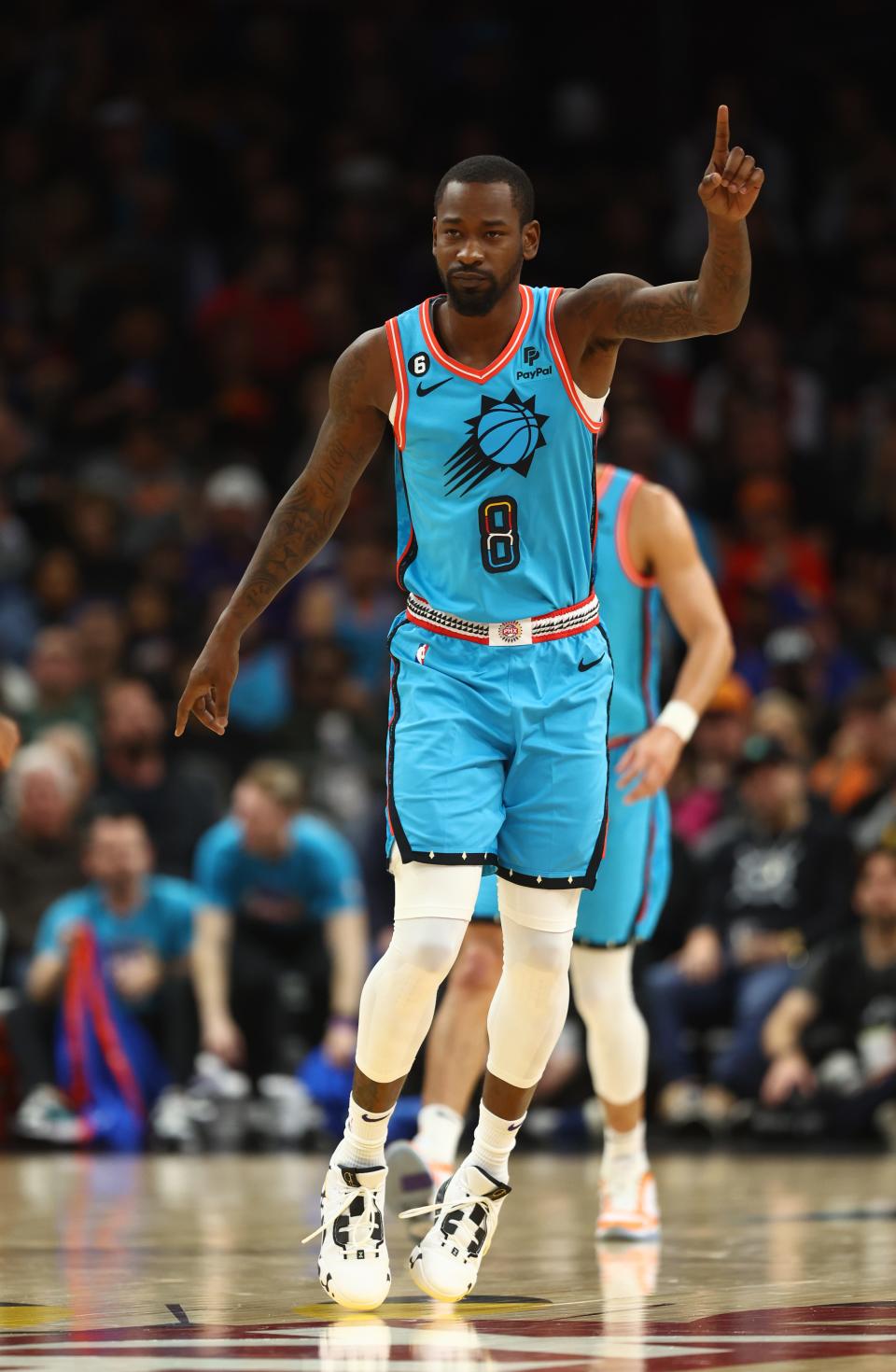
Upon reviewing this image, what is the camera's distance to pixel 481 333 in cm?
496

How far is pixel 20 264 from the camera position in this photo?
14.9 meters

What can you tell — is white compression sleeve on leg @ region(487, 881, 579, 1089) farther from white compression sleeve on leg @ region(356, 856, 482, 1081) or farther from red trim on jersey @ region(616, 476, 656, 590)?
red trim on jersey @ region(616, 476, 656, 590)

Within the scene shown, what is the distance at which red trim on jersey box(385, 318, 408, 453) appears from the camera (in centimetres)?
498

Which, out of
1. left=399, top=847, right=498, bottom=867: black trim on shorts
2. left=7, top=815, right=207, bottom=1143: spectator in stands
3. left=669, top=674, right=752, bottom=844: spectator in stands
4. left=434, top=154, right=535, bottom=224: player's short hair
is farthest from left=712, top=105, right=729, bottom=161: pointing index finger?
left=669, top=674, right=752, bottom=844: spectator in stands

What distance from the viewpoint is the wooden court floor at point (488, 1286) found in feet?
12.9

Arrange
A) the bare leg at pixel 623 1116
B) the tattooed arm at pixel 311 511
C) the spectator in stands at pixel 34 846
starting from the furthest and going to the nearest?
the spectator in stands at pixel 34 846 → the bare leg at pixel 623 1116 → the tattooed arm at pixel 311 511

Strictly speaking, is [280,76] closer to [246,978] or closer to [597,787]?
[246,978]

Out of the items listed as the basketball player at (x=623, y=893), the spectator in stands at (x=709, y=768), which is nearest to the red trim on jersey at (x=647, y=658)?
the basketball player at (x=623, y=893)

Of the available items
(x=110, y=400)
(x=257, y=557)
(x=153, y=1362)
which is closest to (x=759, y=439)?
(x=110, y=400)

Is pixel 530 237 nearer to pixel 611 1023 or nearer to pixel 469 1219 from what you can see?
pixel 469 1219

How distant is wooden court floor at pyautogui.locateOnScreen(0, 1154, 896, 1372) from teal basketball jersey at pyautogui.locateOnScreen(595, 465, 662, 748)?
4.64 ft

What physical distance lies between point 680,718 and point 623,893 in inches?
19.7

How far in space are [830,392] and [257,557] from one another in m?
10.00

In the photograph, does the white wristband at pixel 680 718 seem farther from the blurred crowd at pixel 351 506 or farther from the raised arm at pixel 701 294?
the blurred crowd at pixel 351 506
